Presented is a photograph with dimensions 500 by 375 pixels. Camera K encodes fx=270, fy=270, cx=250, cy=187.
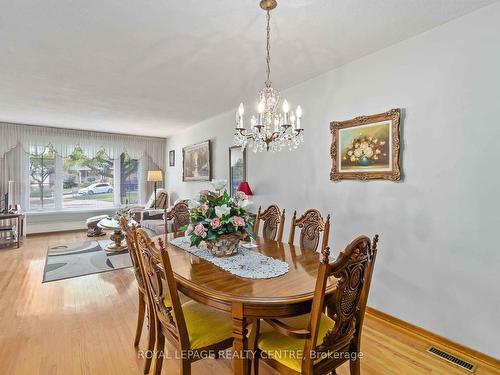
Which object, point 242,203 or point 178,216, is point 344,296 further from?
point 178,216

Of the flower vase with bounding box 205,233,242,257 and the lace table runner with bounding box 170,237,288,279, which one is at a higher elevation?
the flower vase with bounding box 205,233,242,257

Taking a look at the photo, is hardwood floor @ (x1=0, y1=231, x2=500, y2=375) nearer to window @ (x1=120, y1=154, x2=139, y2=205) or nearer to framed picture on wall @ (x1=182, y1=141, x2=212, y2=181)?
framed picture on wall @ (x1=182, y1=141, x2=212, y2=181)

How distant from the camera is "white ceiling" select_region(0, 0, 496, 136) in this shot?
73.7 inches

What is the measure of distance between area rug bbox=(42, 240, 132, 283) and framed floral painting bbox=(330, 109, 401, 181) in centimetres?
333

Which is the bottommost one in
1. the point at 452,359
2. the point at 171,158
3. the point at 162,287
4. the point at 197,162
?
the point at 452,359

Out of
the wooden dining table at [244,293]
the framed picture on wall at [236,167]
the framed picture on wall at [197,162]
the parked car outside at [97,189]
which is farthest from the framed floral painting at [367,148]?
the parked car outside at [97,189]

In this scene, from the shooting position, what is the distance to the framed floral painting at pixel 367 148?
238 centimetres

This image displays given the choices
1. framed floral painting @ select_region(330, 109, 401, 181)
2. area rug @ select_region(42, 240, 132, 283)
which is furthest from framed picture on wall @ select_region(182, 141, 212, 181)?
framed floral painting @ select_region(330, 109, 401, 181)

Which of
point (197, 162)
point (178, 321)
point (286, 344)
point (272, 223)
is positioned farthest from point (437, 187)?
point (197, 162)

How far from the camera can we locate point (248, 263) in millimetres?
1780

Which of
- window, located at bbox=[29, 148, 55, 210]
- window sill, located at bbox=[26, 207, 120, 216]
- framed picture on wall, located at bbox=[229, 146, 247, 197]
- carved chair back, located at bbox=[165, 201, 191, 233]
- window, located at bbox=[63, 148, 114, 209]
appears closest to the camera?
carved chair back, located at bbox=[165, 201, 191, 233]

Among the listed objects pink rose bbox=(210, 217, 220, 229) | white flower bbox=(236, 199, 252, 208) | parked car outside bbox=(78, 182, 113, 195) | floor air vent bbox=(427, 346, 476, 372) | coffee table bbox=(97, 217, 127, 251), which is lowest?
floor air vent bbox=(427, 346, 476, 372)

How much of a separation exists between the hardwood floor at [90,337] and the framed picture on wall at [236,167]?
7.01 ft

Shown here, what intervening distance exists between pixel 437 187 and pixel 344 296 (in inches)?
57.6
